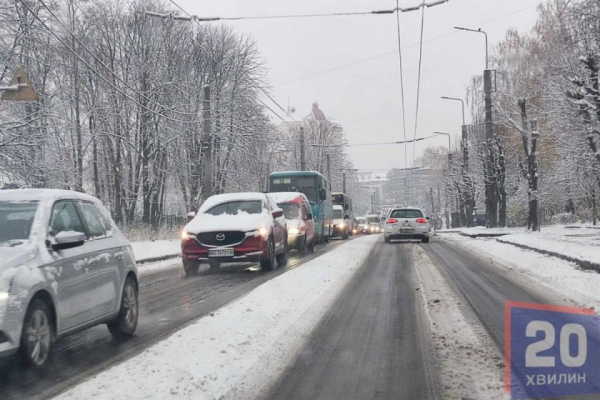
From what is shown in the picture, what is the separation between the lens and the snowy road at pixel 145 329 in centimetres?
497

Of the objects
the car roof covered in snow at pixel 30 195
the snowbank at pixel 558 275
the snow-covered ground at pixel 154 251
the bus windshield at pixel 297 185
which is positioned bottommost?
the snowbank at pixel 558 275

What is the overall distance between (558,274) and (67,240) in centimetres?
974

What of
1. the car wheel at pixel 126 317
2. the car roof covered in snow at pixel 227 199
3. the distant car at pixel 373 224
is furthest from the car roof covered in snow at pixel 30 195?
the distant car at pixel 373 224

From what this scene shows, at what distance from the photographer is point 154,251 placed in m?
21.2

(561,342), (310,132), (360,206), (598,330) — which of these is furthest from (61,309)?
(360,206)

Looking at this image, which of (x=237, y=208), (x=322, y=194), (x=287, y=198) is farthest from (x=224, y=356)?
(x=322, y=194)

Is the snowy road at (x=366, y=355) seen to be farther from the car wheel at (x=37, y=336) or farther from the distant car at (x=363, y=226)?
the distant car at (x=363, y=226)

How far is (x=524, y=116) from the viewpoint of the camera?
31125 millimetres

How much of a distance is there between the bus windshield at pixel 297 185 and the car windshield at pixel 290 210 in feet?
24.4

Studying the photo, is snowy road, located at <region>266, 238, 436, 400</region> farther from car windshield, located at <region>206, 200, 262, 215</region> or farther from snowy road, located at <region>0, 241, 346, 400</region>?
car windshield, located at <region>206, 200, 262, 215</region>

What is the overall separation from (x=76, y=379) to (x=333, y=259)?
12.3 metres

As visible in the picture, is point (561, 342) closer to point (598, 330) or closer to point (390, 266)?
point (598, 330)

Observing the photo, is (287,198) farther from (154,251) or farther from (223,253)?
(223,253)

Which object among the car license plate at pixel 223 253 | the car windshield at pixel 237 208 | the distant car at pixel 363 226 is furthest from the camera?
the distant car at pixel 363 226
